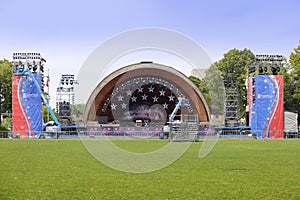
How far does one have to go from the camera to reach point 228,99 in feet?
195

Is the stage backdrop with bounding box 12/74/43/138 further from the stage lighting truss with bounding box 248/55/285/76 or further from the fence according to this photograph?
the stage lighting truss with bounding box 248/55/285/76

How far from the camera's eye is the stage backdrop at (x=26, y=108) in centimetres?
4875

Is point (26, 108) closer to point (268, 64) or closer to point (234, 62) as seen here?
point (268, 64)

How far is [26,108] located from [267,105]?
2687 centimetres

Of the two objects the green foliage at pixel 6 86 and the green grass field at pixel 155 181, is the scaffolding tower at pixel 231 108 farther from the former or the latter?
the green grass field at pixel 155 181

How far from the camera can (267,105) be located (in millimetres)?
49812

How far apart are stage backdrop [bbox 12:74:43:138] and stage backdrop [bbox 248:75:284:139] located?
2395 centimetres

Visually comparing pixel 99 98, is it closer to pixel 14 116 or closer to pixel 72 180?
pixel 14 116

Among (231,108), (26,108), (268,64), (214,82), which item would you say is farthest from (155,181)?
(231,108)

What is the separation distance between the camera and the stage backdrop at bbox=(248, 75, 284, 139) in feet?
162

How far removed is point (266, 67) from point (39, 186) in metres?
43.9

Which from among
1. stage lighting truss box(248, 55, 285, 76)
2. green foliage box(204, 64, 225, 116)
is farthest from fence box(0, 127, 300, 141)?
stage lighting truss box(248, 55, 285, 76)

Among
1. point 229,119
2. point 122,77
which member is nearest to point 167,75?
point 122,77

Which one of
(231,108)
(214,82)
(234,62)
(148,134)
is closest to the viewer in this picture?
(214,82)
